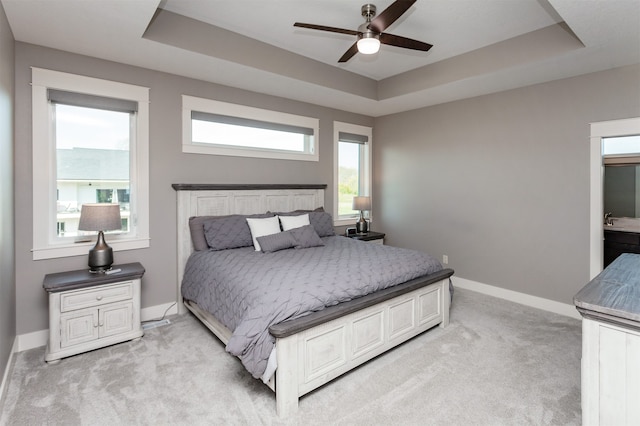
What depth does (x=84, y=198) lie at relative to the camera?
3166 millimetres

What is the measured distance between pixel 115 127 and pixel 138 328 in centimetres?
198

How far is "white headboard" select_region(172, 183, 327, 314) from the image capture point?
11.8ft

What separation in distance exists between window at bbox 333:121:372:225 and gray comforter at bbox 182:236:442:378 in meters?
1.66

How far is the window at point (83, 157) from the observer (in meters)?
2.87

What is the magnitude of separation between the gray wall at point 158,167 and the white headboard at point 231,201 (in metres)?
0.11

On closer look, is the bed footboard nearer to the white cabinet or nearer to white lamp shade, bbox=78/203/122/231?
the white cabinet

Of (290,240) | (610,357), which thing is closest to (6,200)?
(290,240)

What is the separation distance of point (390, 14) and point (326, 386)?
8.39 ft

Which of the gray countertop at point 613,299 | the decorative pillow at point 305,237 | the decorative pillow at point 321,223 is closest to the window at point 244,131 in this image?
the decorative pillow at point 321,223

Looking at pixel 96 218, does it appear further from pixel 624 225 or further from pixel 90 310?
pixel 624 225

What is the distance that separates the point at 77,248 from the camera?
3.04 m

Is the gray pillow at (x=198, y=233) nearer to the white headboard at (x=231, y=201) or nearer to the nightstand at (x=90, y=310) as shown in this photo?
the white headboard at (x=231, y=201)

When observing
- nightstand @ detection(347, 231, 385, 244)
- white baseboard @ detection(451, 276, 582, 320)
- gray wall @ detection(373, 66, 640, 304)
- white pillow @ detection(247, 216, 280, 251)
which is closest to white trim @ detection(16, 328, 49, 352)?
white pillow @ detection(247, 216, 280, 251)

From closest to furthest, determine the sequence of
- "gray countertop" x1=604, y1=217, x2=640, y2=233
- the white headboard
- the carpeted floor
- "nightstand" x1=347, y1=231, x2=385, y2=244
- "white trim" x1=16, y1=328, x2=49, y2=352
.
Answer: the carpeted floor
"white trim" x1=16, y1=328, x2=49, y2=352
the white headboard
"gray countertop" x1=604, y1=217, x2=640, y2=233
"nightstand" x1=347, y1=231, x2=385, y2=244
